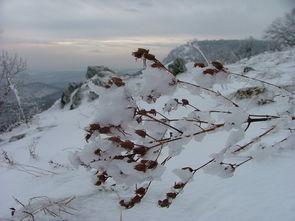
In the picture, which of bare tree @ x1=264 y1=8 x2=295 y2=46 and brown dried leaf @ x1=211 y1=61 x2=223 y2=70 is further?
bare tree @ x1=264 y1=8 x2=295 y2=46

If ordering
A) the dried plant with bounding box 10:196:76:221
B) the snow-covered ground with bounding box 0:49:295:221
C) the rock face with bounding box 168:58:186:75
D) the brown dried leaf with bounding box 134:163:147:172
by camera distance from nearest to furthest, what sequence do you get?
the brown dried leaf with bounding box 134:163:147:172, the snow-covered ground with bounding box 0:49:295:221, the dried plant with bounding box 10:196:76:221, the rock face with bounding box 168:58:186:75

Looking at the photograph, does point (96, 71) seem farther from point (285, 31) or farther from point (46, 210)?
point (285, 31)

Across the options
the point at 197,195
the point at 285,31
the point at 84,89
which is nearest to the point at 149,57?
the point at 197,195

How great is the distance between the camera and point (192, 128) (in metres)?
1.14

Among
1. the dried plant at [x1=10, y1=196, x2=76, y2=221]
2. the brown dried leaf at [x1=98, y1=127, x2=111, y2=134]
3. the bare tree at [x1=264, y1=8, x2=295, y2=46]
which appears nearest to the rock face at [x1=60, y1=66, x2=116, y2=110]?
the dried plant at [x1=10, y1=196, x2=76, y2=221]

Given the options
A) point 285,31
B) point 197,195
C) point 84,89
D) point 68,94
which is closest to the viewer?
point 197,195

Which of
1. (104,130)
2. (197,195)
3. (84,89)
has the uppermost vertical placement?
(104,130)

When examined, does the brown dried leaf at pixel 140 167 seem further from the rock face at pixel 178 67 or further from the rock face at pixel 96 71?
the rock face at pixel 96 71

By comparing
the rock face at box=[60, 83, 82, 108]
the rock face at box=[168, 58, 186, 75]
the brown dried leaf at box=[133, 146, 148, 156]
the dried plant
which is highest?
the brown dried leaf at box=[133, 146, 148, 156]

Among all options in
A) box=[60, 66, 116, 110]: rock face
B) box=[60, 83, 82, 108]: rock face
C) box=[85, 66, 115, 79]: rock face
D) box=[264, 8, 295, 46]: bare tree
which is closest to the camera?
box=[60, 66, 116, 110]: rock face

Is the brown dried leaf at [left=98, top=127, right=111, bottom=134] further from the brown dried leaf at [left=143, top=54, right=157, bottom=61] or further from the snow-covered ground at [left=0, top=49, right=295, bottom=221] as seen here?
the brown dried leaf at [left=143, top=54, right=157, bottom=61]

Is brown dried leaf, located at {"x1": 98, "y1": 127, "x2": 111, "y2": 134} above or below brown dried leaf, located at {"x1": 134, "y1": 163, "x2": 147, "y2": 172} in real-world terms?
above

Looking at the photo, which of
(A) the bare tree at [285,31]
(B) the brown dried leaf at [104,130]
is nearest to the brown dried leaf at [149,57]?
(B) the brown dried leaf at [104,130]

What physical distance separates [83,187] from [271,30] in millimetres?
41550
